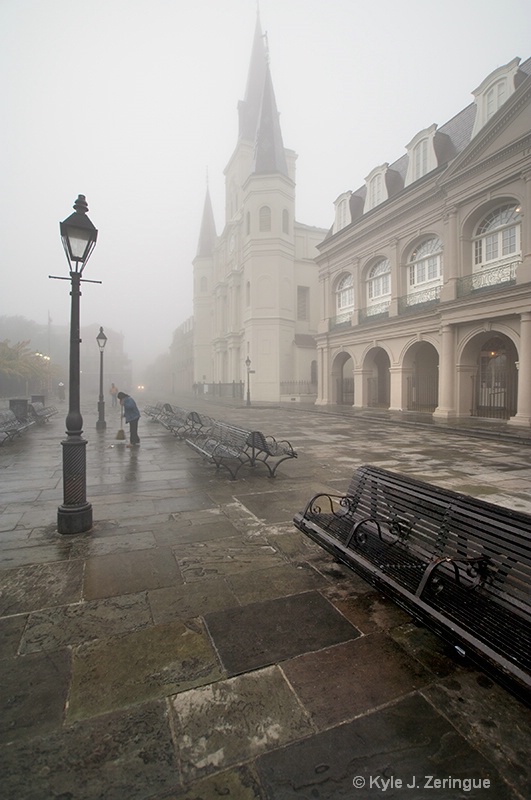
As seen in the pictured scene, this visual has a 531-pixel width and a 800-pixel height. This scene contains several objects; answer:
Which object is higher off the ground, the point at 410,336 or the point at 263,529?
the point at 410,336

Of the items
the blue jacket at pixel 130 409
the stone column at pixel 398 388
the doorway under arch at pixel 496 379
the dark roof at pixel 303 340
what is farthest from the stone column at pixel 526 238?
the dark roof at pixel 303 340

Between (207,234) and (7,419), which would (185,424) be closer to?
(7,419)

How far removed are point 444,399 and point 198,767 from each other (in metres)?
19.5

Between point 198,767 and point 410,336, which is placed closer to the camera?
point 198,767

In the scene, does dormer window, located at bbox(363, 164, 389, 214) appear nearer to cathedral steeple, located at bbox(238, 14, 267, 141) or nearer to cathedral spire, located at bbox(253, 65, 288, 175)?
cathedral spire, located at bbox(253, 65, 288, 175)

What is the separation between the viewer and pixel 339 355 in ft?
95.3

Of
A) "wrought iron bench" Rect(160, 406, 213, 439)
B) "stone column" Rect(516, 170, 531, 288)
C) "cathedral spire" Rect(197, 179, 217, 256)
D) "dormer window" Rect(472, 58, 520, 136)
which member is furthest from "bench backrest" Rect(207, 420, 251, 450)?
"cathedral spire" Rect(197, 179, 217, 256)

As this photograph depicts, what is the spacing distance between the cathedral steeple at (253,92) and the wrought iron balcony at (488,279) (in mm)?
43901

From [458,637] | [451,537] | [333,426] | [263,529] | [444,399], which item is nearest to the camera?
[458,637]

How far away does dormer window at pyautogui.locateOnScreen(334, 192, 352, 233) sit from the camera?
2827cm

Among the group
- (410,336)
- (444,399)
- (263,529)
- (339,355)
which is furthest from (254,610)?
(339,355)

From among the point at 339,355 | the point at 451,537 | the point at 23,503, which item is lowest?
the point at 23,503

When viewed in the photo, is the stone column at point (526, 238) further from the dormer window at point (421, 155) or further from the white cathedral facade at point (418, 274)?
the dormer window at point (421, 155)

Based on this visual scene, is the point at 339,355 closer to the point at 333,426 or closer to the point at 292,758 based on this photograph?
the point at 333,426
